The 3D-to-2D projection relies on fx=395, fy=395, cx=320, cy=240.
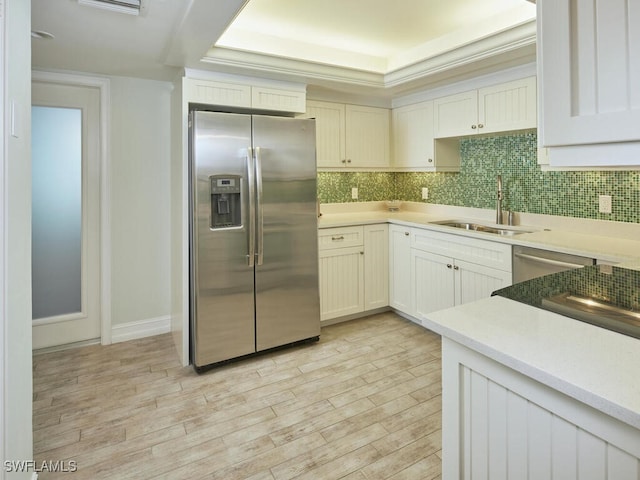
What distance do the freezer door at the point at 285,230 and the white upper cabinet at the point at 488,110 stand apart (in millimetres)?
1299

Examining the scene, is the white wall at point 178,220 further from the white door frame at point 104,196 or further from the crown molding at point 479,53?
the crown molding at point 479,53

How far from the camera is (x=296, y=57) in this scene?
3021 millimetres

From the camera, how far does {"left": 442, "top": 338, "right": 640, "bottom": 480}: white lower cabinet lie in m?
0.75

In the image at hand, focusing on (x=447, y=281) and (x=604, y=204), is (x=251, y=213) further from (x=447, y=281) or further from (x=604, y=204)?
(x=604, y=204)

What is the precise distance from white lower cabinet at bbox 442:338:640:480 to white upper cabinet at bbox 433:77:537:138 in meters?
2.39

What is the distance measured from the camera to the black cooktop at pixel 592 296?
1038 millimetres

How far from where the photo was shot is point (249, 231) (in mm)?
2811

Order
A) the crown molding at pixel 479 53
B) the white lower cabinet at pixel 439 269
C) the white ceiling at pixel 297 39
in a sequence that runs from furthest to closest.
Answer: the white lower cabinet at pixel 439 269, the crown molding at pixel 479 53, the white ceiling at pixel 297 39

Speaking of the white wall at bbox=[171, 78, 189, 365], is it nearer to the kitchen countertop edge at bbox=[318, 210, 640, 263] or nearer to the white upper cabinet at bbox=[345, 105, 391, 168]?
the kitchen countertop edge at bbox=[318, 210, 640, 263]

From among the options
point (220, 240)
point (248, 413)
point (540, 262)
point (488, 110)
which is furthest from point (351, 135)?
point (248, 413)

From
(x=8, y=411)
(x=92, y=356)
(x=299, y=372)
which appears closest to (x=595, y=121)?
(x=8, y=411)

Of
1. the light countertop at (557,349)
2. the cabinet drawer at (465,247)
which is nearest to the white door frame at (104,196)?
the cabinet drawer at (465,247)

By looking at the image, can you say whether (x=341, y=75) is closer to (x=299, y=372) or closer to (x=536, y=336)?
(x=299, y=372)

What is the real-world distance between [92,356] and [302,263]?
1786mm
